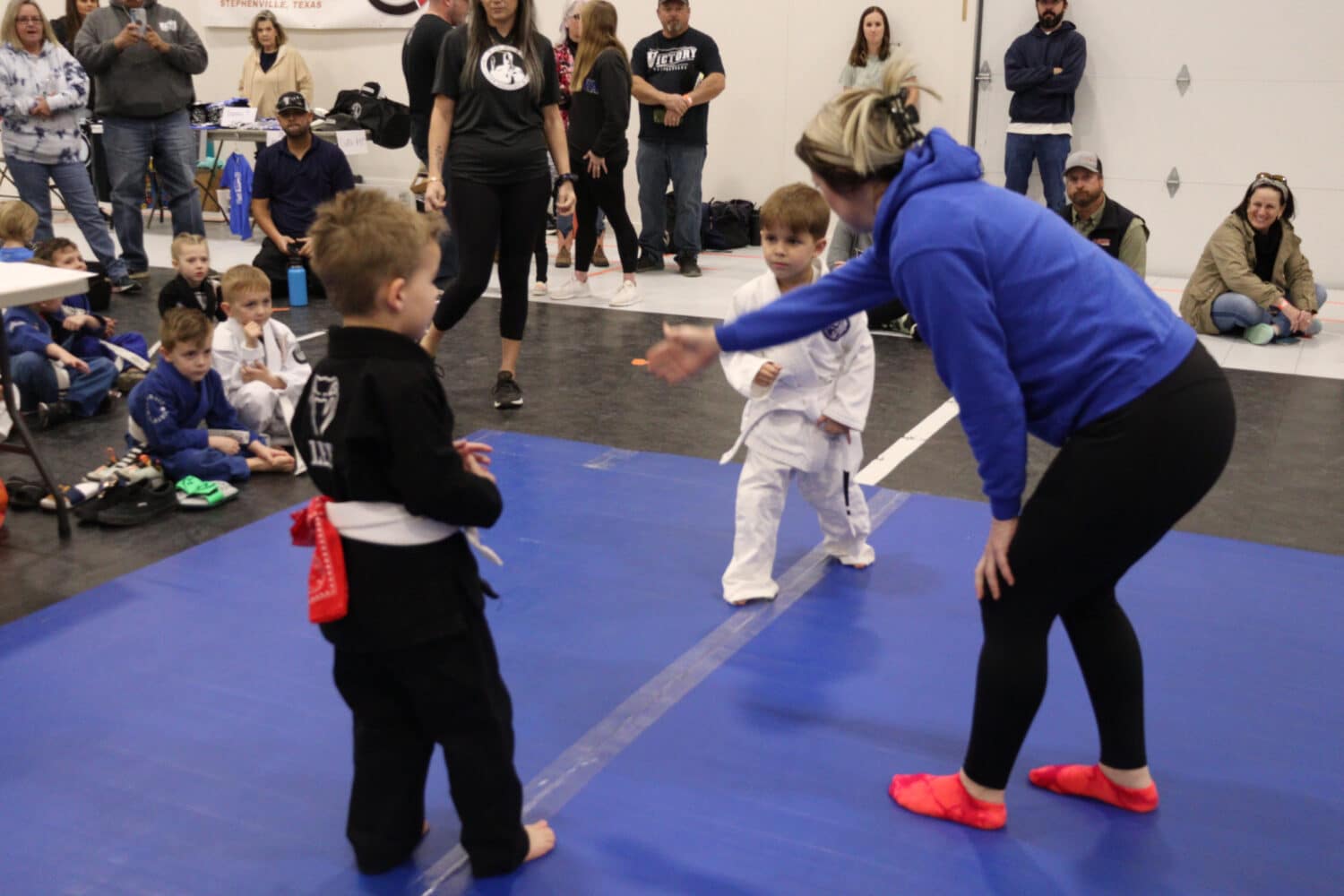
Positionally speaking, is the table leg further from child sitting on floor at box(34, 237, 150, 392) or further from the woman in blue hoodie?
the woman in blue hoodie

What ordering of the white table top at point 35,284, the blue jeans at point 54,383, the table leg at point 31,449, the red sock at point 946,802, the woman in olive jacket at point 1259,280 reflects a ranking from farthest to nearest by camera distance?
the woman in olive jacket at point 1259,280 < the blue jeans at point 54,383 < the table leg at point 31,449 < the white table top at point 35,284 < the red sock at point 946,802

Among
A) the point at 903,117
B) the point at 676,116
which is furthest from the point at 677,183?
the point at 903,117

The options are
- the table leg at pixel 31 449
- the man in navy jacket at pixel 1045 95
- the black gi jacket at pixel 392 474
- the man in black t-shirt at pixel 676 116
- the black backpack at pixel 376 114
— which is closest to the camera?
the black gi jacket at pixel 392 474

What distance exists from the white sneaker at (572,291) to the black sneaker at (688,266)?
1.04 m

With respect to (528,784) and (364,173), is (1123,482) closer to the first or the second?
(528,784)

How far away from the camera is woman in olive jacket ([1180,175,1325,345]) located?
717cm

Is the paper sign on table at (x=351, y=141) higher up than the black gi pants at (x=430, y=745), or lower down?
higher up

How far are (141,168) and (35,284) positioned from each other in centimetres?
506

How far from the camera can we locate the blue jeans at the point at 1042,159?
30.6 ft

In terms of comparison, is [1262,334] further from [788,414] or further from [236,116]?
[236,116]

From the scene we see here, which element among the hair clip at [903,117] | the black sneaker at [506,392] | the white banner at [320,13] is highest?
the white banner at [320,13]

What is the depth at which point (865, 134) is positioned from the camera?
229cm

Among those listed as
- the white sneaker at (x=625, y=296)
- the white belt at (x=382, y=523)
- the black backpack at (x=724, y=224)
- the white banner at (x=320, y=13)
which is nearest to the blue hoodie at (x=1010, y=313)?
the white belt at (x=382, y=523)

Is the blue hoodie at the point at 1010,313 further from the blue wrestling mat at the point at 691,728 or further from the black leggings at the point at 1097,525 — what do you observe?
the blue wrestling mat at the point at 691,728
